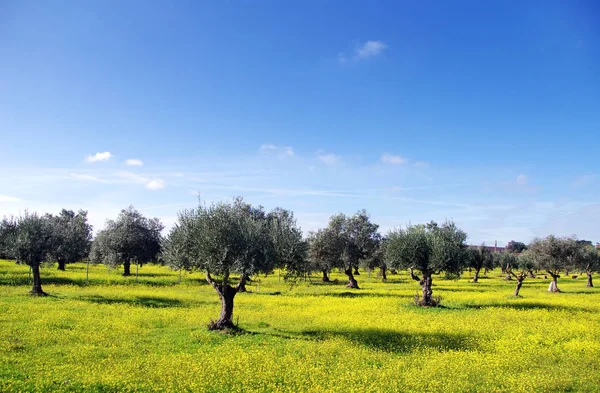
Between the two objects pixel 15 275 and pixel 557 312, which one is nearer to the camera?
pixel 557 312

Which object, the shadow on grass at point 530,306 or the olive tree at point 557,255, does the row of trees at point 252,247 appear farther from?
the shadow on grass at point 530,306

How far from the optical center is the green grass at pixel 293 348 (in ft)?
49.5

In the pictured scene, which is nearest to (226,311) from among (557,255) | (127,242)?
(127,242)

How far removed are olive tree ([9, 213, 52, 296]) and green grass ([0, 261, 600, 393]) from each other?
10.2ft

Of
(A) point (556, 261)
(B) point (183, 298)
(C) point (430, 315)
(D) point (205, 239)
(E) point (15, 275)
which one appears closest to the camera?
(D) point (205, 239)

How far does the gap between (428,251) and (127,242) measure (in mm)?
43415

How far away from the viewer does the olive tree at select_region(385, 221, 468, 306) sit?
3994 cm

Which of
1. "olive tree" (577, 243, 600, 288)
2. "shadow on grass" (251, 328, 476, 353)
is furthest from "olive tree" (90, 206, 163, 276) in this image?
"olive tree" (577, 243, 600, 288)

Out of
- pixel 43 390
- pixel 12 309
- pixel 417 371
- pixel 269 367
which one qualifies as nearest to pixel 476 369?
pixel 417 371

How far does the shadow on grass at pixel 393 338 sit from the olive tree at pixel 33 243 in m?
25.7

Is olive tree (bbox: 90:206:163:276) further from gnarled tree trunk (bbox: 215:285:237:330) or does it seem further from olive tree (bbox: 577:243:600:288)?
olive tree (bbox: 577:243:600:288)

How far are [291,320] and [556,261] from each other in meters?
52.7

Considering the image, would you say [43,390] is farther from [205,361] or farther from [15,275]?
[15,275]

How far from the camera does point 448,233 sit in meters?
41.9
